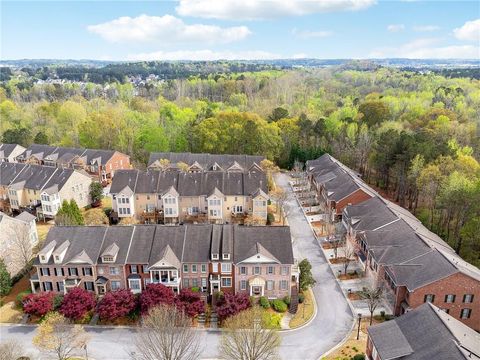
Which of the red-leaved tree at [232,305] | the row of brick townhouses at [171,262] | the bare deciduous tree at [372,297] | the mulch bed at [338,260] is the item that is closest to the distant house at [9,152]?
the row of brick townhouses at [171,262]

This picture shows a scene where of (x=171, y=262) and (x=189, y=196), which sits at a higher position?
(x=189, y=196)

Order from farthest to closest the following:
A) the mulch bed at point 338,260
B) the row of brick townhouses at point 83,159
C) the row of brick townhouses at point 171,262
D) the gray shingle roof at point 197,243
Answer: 1. the row of brick townhouses at point 83,159
2. the mulch bed at point 338,260
3. the gray shingle roof at point 197,243
4. the row of brick townhouses at point 171,262

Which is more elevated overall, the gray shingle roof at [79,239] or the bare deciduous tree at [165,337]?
the gray shingle roof at [79,239]

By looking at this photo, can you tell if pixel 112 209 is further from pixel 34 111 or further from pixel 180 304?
pixel 34 111

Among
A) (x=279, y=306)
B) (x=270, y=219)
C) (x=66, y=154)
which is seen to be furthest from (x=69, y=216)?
(x=66, y=154)

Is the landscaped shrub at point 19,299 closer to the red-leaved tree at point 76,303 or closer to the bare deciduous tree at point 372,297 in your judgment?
the red-leaved tree at point 76,303

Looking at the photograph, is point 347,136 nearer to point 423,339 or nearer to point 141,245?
point 141,245

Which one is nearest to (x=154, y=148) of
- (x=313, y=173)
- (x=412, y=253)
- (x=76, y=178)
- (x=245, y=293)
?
(x=76, y=178)

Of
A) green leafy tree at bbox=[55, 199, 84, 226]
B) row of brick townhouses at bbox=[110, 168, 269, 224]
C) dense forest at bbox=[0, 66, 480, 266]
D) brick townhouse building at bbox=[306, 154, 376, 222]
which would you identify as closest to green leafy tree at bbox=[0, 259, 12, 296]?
green leafy tree at bbox=[55, 199, 84, 226]
